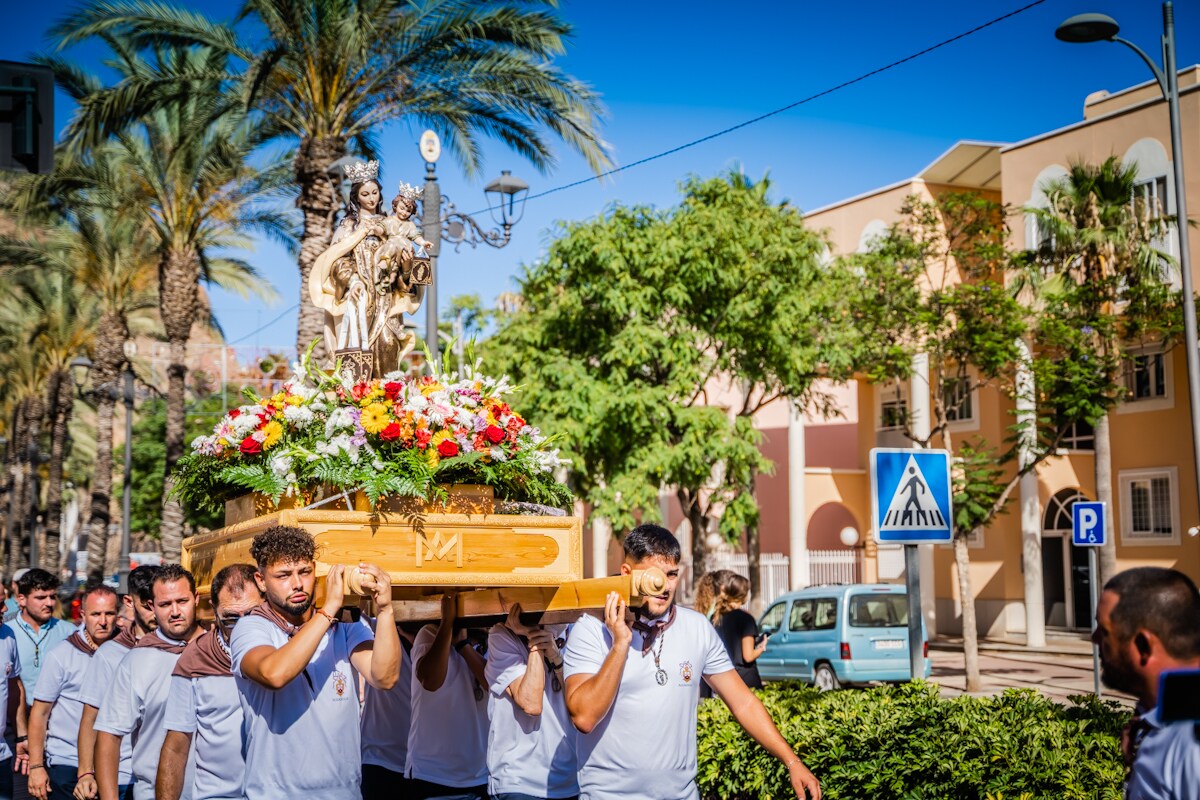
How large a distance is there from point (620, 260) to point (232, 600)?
1542 cm

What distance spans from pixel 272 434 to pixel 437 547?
991 millimetres

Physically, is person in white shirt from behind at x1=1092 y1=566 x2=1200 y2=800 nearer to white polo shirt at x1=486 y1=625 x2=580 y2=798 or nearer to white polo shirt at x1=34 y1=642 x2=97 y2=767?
white polo shirt at x1=486 y1=625 x2=580 y2=798

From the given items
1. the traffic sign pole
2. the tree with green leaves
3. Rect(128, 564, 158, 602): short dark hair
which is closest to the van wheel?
the tree with green leaves

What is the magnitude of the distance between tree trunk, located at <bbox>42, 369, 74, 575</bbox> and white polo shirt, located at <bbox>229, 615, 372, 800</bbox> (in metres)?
37.3

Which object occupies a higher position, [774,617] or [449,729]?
[449,729]

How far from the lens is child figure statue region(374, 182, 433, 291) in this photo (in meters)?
7.14

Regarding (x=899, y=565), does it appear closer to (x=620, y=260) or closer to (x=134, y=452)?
(x=620, y=260)

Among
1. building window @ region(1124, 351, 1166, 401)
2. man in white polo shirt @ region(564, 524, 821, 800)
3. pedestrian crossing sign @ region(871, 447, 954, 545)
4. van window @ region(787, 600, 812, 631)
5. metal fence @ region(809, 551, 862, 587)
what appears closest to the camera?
man in white polo shirt @ region(564, 524, 821, 800)

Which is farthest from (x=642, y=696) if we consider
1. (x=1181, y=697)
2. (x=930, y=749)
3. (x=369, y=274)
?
(x=369, y=274)

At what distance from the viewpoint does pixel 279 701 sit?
16.6 ft

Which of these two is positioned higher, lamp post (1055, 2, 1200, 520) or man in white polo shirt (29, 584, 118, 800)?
lamp post (1055, 2, 1200, 520)

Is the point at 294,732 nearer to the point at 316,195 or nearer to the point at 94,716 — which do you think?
the point at 94,716

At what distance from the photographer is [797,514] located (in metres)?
35.6

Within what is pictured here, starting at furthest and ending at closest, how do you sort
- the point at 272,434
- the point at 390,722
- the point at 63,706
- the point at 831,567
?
the point at 831,567, the point at 63,706, the point at 390,722, the point at 272,434
